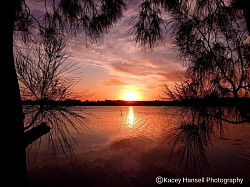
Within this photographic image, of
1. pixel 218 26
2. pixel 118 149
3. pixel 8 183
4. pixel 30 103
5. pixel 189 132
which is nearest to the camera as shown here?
pixel 8 183

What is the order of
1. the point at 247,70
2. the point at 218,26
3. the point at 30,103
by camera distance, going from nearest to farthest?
the point at 30,103 < the point at 247,70 < the point at 218,26

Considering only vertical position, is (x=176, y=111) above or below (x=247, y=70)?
below

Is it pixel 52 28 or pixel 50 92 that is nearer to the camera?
pixel 50 92

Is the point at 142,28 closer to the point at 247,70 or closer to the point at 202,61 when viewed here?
the point at 202,61

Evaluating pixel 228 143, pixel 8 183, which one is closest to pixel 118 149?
pixel 228 143

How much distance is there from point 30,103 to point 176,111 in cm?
169

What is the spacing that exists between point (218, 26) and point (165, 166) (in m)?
10.5

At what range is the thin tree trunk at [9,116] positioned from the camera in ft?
3.01

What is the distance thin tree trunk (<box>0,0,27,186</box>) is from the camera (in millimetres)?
919

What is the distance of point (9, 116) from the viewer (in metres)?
0.96

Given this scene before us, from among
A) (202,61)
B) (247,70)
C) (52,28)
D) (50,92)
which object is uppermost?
(52,28)

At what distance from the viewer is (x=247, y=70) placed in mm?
2076

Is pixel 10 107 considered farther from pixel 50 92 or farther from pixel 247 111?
pixel 247 111

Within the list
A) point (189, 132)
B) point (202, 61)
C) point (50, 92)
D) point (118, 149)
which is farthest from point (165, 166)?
point (50, 92)
